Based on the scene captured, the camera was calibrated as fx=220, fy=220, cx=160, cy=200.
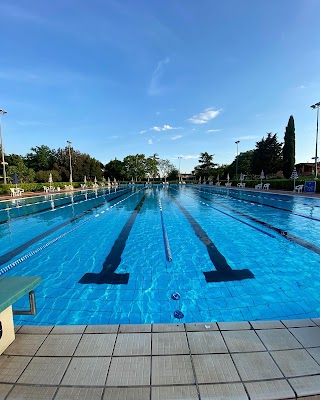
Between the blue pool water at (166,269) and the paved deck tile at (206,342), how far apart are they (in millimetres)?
910

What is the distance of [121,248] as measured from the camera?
18.4 feet

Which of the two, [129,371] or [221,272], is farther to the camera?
[221,272]

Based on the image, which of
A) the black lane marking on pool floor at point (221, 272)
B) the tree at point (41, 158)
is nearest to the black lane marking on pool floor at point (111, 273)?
the black lane marking on pool floor at point (221, 272)

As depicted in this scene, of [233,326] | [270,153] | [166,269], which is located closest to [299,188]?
[166,269]

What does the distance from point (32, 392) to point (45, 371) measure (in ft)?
0.56

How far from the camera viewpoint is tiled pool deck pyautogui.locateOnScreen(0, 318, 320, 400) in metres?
1.38

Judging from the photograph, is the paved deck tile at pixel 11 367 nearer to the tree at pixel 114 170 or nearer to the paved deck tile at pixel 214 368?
the paved deck tile at pixel 214 368

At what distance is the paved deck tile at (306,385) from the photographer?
1.36 m

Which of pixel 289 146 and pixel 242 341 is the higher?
pixel 289 146

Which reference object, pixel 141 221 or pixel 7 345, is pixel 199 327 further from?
pixel 141 221

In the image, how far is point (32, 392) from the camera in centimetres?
139

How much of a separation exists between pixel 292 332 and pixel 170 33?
59.3 ft

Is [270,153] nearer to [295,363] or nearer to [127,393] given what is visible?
[295,363]

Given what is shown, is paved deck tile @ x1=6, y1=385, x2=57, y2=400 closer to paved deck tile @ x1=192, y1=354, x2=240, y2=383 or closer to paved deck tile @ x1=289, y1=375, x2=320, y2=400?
paved deck tile @ x1=192, y1=354, x2=240, y2=383
